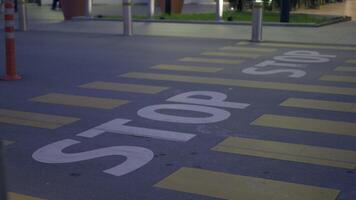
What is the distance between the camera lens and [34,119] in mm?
7484

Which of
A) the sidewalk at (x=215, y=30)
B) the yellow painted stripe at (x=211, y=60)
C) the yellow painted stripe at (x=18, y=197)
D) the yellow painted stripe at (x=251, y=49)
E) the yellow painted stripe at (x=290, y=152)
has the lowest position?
the yellow painted stripe at (x=18, y=197)

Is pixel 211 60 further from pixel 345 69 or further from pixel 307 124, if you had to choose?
pixel 307 124

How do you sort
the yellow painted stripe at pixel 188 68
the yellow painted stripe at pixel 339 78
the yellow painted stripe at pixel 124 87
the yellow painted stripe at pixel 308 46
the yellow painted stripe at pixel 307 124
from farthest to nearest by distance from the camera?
1. the yellow painted stripe at pixel 308 46
2. the yellow painted stripe at pixel 188 68
3. the yellow painted stripe at pixel 339 78
4. the yellow painted stripe at pixel 124 87
5. the yellow painted stripe at pixel 307 124

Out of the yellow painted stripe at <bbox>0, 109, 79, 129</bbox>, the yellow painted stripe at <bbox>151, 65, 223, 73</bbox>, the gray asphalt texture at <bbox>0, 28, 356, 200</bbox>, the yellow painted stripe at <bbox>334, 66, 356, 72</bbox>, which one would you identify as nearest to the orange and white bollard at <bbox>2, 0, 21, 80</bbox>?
the gray asphalt texture at <bbox>0, 28, 356, 200</bbox>

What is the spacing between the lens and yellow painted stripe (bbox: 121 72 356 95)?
9.29m

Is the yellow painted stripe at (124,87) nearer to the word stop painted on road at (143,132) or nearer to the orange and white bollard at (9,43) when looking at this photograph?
the word stop painted on road at (143,132)

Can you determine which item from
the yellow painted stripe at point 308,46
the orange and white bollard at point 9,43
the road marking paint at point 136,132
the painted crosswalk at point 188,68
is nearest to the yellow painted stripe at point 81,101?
the road marking paint at point 136,132

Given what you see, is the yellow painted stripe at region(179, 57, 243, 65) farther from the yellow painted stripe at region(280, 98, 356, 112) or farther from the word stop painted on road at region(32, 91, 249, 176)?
the yellow painted stripe at region(280, 98, 356, 112)

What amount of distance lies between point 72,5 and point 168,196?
19.2 meters

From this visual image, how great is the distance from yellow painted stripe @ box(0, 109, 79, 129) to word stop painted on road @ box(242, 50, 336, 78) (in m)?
4.37

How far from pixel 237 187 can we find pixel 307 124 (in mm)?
2336

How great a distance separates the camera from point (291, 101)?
846 cm

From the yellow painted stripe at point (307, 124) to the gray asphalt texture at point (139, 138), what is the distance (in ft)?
0.52

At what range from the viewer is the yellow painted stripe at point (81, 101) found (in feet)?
27.0
